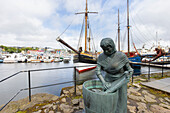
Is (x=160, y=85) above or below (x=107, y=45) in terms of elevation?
below

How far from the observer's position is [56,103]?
2.29 meters

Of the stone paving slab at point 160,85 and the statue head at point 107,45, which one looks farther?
the stone paving slab at point 160,85

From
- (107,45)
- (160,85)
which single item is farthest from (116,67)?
(160,85)

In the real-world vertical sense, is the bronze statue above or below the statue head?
below

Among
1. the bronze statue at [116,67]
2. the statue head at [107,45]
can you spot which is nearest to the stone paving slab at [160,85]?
the bronze statue at [116,67]

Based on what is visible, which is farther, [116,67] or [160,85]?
[160,85]

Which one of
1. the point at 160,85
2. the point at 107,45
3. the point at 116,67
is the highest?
the point at 107,45

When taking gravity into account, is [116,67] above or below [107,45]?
below

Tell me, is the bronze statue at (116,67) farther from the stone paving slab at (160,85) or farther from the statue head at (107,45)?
the stone paving slab at (160,85)

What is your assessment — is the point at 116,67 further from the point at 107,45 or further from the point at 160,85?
the point at 160,85

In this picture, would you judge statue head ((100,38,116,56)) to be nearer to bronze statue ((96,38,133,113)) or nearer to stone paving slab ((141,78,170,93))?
bronze statue ((96,38,133,113))

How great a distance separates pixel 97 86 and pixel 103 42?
2.61 ft

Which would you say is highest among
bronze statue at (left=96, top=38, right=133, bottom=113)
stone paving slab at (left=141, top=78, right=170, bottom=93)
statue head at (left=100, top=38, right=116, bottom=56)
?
statue head at (left=100, top=38, right=116, bottom=56)

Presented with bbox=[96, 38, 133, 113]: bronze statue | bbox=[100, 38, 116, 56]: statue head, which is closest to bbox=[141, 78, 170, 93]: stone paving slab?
bbox=[96, 38, 133, 113]: bronze statue
